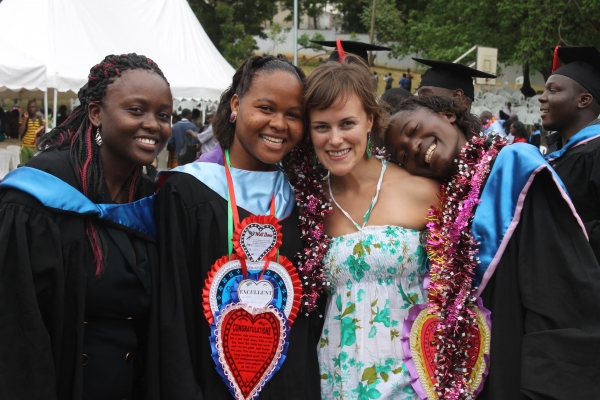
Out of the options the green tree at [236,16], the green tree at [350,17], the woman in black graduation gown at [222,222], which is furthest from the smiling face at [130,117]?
the green tree at [350,17]

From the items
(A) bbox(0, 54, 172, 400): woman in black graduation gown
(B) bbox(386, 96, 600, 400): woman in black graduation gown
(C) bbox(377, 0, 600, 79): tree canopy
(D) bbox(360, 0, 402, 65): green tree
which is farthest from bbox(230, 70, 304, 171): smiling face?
(D) bbox(360, 0, 402, 65): green tree

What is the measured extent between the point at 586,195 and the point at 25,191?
3.45m

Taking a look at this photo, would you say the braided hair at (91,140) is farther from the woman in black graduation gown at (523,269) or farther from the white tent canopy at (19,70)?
the white tent canopy at (19,70)

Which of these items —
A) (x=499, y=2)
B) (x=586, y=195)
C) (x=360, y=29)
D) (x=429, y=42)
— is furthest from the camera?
(x=360, y=29)

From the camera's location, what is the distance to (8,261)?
7.21 feet

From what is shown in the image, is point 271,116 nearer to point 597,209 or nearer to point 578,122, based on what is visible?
point 597,209

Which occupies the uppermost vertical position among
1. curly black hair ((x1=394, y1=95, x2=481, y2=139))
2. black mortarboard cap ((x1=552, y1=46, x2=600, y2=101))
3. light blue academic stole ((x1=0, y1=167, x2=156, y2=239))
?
black mortarboard cap ((x1=552, y1=46, x2=600, y2=101))

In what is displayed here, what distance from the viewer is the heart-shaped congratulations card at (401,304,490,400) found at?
2477mm

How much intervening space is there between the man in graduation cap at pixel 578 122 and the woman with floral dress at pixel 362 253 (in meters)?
1.84

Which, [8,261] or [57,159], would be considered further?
[57,159]

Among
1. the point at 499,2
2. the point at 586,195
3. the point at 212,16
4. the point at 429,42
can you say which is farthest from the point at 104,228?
the point at 212,16

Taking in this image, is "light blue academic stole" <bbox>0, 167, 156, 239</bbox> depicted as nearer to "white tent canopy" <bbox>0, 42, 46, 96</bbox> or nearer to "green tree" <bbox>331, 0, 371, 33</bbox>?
"white tent canopy" <bbox>0, 42, 46, 96</bbox>

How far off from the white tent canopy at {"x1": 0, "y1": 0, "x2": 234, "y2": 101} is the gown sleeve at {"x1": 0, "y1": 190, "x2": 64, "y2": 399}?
870 cm

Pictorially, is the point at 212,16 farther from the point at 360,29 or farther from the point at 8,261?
the point at 8,261
